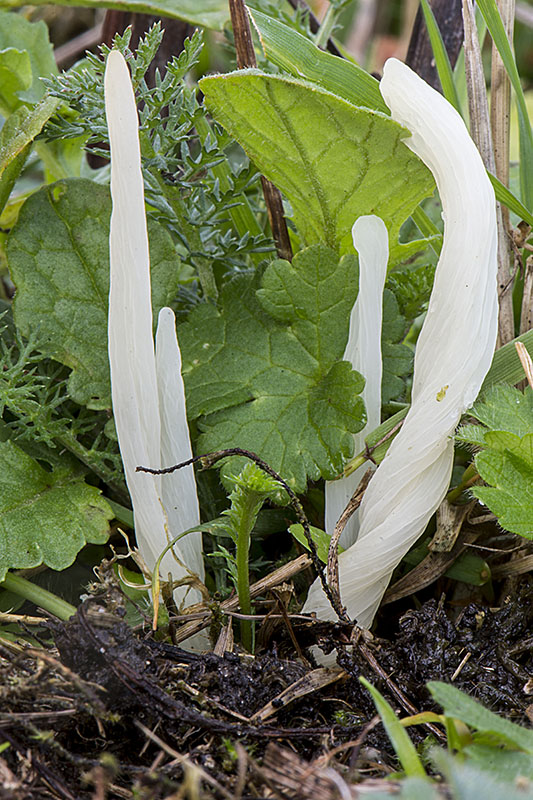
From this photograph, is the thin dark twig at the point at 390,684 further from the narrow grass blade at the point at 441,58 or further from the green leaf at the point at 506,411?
the narrow grass blade at the point at 441,58

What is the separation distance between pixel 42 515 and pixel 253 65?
69 centimetres

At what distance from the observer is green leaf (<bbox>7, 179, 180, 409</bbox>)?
1.05 metres

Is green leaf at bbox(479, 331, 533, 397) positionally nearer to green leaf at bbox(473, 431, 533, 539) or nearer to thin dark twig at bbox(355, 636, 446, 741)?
green leaf at bbox(473, 431, 533, 539)

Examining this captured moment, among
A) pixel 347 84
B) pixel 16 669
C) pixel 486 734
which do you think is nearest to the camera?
pixel 486 734

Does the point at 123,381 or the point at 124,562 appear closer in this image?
the point at 123,381

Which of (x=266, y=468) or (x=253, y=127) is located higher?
(x=253, y=127)

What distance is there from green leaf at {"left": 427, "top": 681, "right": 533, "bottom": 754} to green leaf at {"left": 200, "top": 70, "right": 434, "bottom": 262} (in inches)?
24.6

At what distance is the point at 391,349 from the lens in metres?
1.03

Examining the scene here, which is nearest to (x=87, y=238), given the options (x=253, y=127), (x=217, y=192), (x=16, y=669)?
(x=217, y=192)

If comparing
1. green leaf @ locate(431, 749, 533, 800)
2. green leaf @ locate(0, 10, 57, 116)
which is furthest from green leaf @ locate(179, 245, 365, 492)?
green leaf @ locate(0, 10, 57, 116)

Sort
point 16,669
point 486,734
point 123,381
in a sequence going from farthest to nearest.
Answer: point 123,381
point 16,669
point 486,734

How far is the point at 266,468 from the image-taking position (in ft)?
2.64

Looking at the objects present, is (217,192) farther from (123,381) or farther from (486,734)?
(486,734)

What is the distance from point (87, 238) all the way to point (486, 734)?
32.1 inches
